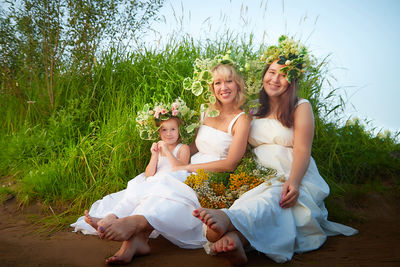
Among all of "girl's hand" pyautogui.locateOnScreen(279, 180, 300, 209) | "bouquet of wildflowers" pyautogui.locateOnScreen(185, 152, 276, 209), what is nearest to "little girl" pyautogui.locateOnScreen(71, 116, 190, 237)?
"bouquet of wildflowers" pyautogui.locateOnScreen(185, 152, 276, 209)

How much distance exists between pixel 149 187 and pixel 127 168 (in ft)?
4.14

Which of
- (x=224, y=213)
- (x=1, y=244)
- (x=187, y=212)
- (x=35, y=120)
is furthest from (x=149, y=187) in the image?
(x=35, y=120)

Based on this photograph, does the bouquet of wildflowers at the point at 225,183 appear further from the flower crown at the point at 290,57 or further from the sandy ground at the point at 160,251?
the flower crown at the point at 290,57

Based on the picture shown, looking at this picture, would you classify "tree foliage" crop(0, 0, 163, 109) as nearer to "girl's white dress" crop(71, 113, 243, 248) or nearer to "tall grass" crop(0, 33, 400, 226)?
"tall grass" crop(0, 33, 400, 226)

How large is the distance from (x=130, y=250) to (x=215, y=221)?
67cm

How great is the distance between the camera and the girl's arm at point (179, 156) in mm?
3213

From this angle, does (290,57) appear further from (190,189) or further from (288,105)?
(190,189)

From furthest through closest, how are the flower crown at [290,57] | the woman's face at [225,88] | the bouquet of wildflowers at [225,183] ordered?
the woman's face at [225,88] < the flower crown at [290,57] < the bouquet of wildflowers at [225,183]

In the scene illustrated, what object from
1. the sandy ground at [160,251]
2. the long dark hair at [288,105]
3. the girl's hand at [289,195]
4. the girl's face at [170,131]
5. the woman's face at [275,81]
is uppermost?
the woman's face at [275,81]

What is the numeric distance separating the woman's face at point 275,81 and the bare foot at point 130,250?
1799 mm

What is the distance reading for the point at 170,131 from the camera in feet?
11.3

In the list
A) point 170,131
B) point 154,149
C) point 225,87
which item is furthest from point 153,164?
point 225,87

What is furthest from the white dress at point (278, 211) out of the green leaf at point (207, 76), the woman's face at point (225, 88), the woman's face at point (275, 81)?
the green leaf at point (207, 76)

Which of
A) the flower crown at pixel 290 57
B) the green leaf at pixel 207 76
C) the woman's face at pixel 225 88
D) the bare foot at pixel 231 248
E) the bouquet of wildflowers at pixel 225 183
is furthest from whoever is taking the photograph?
the green leaf at pixel 207 76
